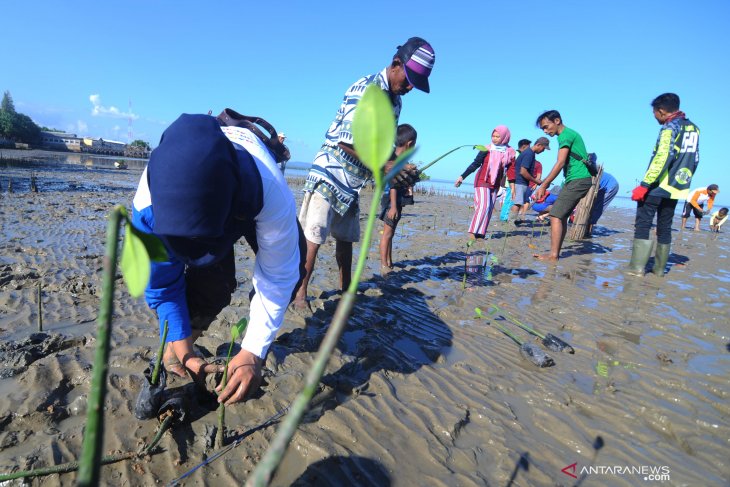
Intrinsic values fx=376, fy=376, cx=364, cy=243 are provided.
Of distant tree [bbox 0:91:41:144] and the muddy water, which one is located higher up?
distant tree [bbox 0:91:41:144]

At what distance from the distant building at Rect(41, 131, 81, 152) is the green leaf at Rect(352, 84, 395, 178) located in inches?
2480

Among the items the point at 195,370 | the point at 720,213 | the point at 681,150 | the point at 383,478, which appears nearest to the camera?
the point at 383,478

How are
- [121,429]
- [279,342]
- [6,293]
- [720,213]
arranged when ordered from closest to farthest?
1. [121,429]
2. [279,342]
3. [6,293]
4. [720,213]

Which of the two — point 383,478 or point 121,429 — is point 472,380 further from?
point 121,429

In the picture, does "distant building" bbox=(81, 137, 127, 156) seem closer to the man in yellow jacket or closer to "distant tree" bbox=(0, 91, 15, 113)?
"distant tree" bbox=(0, 91, 15, 113)

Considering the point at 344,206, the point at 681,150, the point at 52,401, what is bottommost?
the point at 52,401

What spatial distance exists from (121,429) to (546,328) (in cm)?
307

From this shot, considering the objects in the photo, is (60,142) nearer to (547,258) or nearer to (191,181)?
(547,258)

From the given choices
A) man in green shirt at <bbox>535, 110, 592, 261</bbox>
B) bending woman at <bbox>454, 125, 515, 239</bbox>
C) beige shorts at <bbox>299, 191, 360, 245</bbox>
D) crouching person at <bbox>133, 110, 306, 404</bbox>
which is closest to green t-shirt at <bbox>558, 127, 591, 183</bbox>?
man in green shirt at <bbox>535, 110, 592, 261</bbox>

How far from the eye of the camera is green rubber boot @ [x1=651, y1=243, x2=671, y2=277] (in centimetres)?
500

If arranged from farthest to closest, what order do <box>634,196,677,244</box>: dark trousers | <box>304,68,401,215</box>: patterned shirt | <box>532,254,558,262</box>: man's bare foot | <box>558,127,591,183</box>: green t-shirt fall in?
<box>532,254,558,262</box>: man's bare foot < <box>558,127,591,183</box>: green t-shirt < <box>634,196,677,244</box>: dark trousers < <box>304,68,401,215</box>: patterned shirt

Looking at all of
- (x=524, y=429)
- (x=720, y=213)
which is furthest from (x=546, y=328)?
(x=720, y=213)

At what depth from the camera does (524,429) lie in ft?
6.44

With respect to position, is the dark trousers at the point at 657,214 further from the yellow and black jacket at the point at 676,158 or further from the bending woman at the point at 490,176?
the bending woman at the point at 490,176
